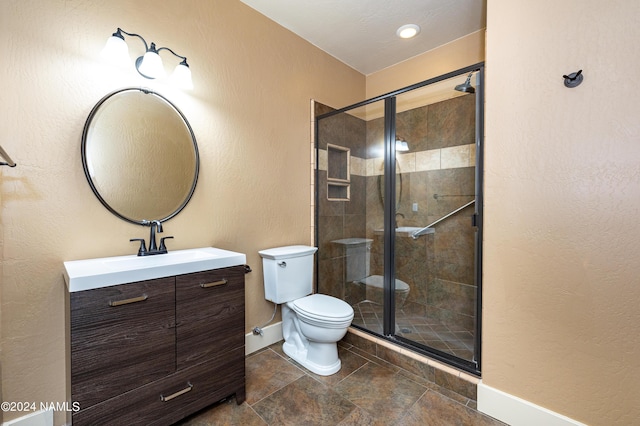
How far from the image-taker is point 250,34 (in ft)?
6.80

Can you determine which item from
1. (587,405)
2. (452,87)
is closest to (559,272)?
(587,405)

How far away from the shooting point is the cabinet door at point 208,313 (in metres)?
1.34

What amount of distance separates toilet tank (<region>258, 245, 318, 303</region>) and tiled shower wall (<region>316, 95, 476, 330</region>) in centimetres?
47

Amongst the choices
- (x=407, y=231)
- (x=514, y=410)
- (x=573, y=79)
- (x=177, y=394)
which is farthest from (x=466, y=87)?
(x=177, y=394)

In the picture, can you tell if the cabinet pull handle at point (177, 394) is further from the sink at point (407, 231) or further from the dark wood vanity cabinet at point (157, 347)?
the sink at point (407, 231)

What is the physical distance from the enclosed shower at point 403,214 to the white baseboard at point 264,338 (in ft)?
1.80

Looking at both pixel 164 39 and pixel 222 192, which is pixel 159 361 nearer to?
pixel 222 192

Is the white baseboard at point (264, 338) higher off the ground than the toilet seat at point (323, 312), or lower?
lower

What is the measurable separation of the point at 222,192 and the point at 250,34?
4.00ft

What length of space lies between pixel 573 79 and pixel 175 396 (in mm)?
2395

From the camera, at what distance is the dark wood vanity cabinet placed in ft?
3.60

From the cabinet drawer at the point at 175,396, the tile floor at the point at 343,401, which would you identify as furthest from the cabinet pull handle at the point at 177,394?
the tile floor at the point at 343,401

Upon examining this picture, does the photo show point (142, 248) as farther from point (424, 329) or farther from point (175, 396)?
point (424, 329)

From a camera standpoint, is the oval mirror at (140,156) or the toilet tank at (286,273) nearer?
the oval mirror at (140,156)
